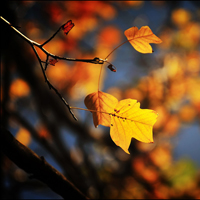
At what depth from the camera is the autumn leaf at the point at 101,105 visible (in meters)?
0.78

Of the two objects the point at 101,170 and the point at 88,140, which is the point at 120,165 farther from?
the point at 101,170

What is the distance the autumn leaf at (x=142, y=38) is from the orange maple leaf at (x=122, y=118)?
0.26 m

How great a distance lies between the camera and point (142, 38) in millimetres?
765

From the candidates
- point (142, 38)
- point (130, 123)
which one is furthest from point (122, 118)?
point (142, 38)

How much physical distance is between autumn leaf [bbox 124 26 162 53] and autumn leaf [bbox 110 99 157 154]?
260mm

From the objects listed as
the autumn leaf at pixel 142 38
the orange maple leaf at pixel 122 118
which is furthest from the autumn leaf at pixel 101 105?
the autumn leaf at pixel 142 38

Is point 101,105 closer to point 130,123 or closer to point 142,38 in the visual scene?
point 130,123

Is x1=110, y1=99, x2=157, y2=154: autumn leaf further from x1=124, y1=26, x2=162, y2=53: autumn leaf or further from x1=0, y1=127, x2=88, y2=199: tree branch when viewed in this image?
x1=0, y1=127, x2=88, y2=199: tree branch

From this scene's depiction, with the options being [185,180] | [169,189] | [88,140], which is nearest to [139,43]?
[88,140]

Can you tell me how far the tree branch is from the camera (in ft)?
2.36

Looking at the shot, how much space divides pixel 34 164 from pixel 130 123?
0.53 meters

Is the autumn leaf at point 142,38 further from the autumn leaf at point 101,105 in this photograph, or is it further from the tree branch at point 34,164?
the tree branch at point 34,164

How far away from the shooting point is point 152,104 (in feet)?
12.8

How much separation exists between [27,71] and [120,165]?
289 centimetres
